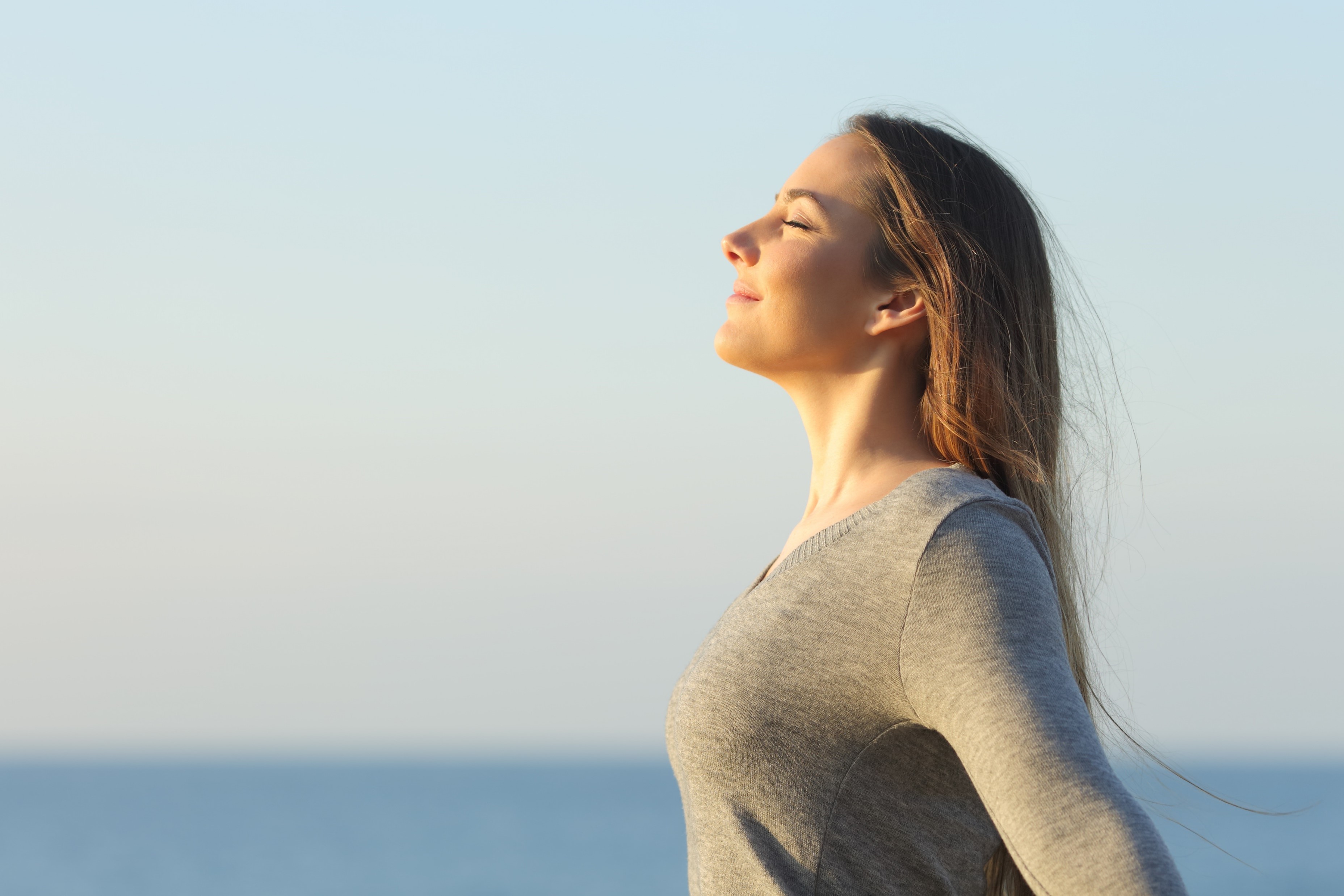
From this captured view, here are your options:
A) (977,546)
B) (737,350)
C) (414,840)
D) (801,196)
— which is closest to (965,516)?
(977,546)

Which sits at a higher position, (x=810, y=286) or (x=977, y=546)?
(x=810, y=286)

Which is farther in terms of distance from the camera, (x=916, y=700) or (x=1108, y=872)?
(x=916, y=700)

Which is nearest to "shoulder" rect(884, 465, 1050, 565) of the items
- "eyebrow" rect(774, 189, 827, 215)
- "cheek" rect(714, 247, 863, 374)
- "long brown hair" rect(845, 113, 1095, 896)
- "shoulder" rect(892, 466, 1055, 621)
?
"shoulder" rect(892, 466, 1055, 621)

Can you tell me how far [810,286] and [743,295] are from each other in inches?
5.7

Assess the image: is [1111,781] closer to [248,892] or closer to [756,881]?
[756,881]

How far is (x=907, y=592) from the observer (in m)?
1.71

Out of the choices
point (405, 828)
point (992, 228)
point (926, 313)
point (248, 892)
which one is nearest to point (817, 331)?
point (926, 313)

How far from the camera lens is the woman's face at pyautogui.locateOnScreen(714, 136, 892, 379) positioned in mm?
2182

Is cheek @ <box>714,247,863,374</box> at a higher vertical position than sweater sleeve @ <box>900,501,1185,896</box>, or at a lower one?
higher

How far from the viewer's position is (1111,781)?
1.46 m

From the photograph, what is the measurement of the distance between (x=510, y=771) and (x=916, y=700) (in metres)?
115

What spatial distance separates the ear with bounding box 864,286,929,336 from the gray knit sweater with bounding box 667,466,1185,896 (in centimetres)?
34

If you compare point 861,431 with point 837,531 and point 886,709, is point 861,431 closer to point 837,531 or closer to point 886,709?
point 837,531

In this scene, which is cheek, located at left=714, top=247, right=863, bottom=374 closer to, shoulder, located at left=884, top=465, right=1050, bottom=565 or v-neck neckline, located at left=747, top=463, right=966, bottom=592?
v-neck neckline, located at left=747, top=463, right=966, bottom=592
